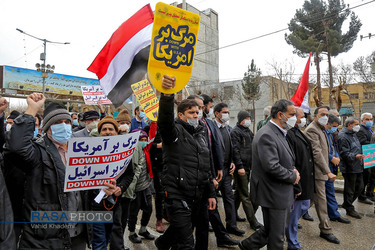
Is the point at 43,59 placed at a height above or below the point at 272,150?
above

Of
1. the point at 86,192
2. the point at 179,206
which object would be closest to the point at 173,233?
the point at 179,206

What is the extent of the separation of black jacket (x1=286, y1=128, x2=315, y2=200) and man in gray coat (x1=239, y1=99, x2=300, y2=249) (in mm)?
744

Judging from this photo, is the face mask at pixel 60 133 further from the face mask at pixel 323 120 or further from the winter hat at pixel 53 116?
the face mask at pixel 323 120

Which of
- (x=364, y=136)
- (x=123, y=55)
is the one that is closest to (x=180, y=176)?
(x=123, y=55)

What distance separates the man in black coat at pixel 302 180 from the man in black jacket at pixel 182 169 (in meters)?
1.73

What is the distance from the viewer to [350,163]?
5859 mm

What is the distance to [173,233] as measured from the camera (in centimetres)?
308

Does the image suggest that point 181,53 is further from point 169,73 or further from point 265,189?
point 265,189

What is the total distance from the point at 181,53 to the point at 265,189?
1927mm

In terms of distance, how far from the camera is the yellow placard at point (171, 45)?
2.60 meters

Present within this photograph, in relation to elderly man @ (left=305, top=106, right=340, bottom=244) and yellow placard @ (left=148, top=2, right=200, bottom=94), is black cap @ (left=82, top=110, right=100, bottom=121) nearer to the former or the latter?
yellow placard @ (left=148, top=2, right=200, bottom=94)

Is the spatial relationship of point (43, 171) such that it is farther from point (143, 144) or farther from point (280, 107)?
point (280, 107)

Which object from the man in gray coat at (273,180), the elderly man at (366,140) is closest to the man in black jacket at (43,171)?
the man in gray coat at (273,180)

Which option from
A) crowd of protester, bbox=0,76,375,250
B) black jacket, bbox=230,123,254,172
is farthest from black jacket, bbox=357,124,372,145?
black jacket, bbox=230,123,254,172
